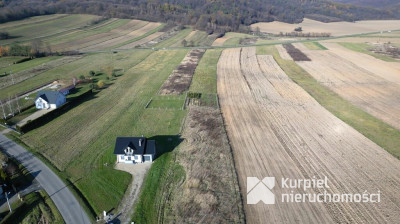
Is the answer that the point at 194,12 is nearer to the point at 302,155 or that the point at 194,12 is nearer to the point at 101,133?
the point at 101,133

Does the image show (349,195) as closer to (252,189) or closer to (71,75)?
(252,189)

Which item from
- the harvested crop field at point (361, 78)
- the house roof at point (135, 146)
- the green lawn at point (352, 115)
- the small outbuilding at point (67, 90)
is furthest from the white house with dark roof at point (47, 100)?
the harvested crop field at point (361, 78)

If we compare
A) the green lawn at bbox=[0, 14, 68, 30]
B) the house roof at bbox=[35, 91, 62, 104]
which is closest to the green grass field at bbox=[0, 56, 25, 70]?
the house roof at bbox=[35, 91, 62, 104]

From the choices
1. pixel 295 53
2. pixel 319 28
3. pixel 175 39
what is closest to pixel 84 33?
pixel 175 39

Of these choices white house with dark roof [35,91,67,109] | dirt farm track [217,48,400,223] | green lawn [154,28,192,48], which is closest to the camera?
dirt farm track [217,48,400,223]

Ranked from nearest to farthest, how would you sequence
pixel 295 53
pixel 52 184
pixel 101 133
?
pixel 52 184
pixel 101 133
pixel 295 53

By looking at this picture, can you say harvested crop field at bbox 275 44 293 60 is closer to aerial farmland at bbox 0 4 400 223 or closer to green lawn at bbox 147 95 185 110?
aerial farmland at bbox 0 4 400 223
